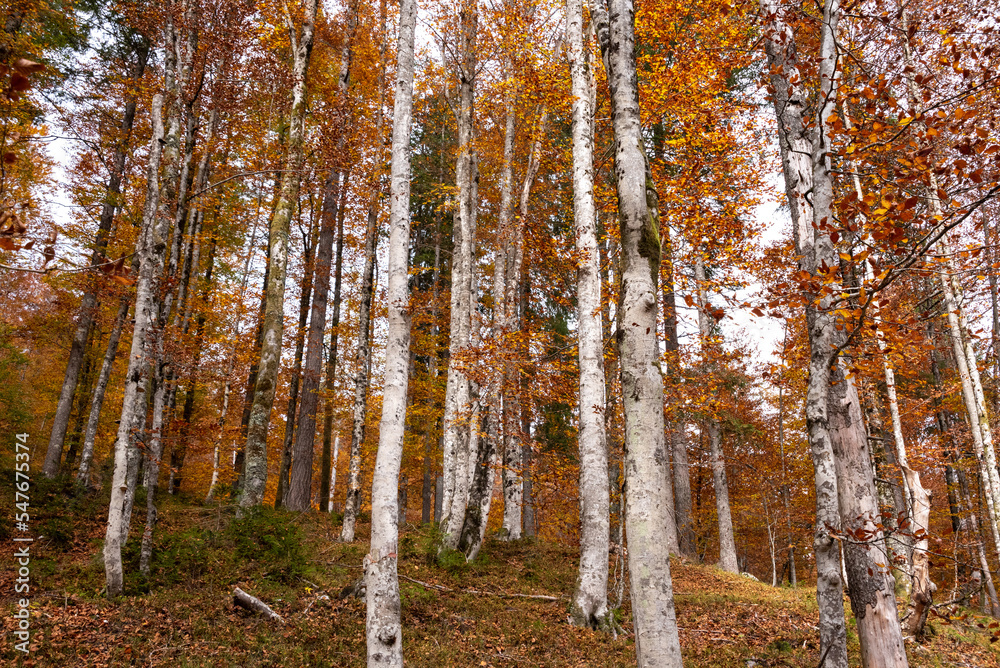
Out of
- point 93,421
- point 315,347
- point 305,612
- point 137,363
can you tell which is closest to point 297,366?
point 315,347

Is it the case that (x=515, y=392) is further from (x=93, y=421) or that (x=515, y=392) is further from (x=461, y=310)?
(x=93, y=421)

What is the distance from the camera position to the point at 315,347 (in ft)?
51.0

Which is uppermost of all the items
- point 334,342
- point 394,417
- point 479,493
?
point 334,342

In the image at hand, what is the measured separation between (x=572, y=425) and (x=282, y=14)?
1606 centimetres

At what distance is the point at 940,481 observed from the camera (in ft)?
60.0

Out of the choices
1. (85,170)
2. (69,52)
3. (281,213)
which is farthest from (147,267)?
(69,52)

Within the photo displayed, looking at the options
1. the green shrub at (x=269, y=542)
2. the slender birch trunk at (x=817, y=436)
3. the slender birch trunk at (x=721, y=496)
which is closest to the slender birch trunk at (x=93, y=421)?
the green shrub at (x=269, y=542)

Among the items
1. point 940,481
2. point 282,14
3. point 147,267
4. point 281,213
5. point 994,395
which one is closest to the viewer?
point 147,267

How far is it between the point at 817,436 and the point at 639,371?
2.76 m

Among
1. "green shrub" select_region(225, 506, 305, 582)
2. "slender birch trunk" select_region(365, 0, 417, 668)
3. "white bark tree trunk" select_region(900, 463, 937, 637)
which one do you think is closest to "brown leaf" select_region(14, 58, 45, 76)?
"slender birch trunk" select_region(365, 0, 417, 668)

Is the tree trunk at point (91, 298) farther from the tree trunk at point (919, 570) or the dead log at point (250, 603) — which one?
the tree trunk at point (919, 570)

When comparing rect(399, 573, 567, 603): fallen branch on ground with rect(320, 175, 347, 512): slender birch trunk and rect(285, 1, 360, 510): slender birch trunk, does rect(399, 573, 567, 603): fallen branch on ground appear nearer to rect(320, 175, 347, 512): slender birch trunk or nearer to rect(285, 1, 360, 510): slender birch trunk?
rect(285, 1, 360, 510): slender birch trunk

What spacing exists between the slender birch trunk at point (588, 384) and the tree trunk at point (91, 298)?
39.8 feet

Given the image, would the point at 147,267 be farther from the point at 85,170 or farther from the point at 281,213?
the point at 85,170
